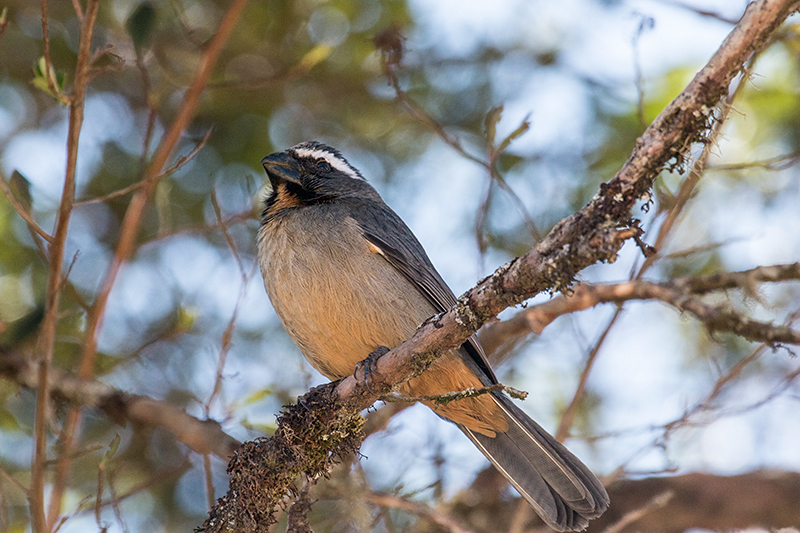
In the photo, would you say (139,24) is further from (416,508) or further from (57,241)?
(416,508)

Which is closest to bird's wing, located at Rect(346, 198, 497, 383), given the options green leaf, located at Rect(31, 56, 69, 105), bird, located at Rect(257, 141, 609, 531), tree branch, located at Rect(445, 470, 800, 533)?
bird, located at Rect(257, 141, 609, 531)

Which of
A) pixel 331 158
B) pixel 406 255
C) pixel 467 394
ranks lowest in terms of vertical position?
pixel 467 394

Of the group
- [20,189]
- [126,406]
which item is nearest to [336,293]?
[20,189]

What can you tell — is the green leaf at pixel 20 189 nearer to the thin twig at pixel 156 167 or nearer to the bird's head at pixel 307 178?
the thin twig at pixel 156 167

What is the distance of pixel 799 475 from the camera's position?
5.30 meters

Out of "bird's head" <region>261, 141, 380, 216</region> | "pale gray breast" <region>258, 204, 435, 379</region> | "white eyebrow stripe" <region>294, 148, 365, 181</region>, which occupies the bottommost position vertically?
"pale gray breast" <region>258, 204, 435, 379</region>

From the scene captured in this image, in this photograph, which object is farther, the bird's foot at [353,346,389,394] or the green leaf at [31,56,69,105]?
the bird's foot at [353,346,389,394]

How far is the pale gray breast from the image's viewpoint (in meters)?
4.25

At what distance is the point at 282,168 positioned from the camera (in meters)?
5.16

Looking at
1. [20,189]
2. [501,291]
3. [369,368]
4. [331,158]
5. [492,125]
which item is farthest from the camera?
[331,158]

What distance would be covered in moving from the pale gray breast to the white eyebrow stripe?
0.86m

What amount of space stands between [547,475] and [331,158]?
8.69ft

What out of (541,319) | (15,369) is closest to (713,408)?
(541,319)

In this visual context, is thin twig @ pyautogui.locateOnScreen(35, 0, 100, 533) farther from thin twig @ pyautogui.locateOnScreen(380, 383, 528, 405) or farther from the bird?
thin twig @ pyautogui.locateOnScreen(380, 383, 528, 405)
